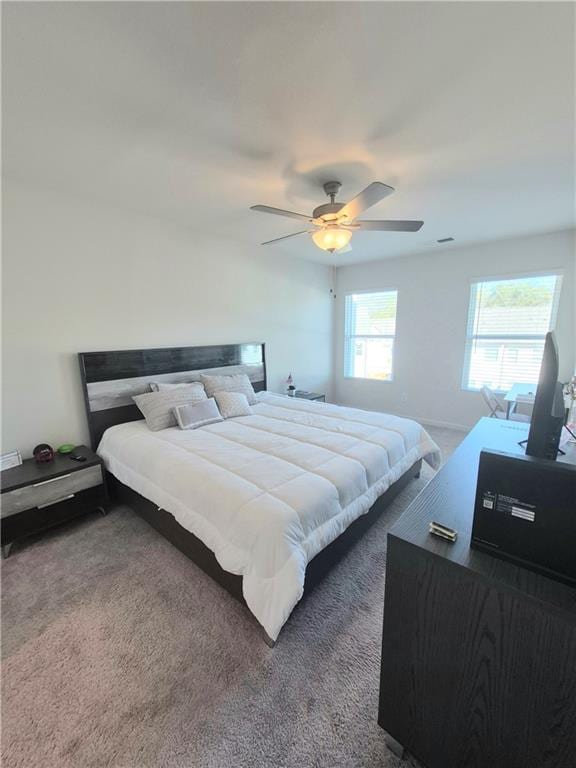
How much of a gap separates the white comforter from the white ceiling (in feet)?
6.21

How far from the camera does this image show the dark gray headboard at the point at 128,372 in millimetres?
2748

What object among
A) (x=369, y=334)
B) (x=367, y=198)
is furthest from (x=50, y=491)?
(x=369, y=334)

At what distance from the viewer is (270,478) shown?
5.98 ft

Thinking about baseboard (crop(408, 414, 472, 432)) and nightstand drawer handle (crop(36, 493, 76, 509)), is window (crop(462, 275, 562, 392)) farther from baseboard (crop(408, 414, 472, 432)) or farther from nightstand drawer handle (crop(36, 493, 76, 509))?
nightstand drawer handle (crop(36, 493, 76, 509))

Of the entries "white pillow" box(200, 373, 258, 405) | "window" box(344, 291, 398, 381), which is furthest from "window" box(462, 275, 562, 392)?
"white pillow" box(200, 373, 258, 405)

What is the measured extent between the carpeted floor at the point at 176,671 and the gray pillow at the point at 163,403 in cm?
104

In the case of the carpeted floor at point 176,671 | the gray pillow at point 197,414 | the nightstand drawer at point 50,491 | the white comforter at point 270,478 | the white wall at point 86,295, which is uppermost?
the white wall at point 86,295

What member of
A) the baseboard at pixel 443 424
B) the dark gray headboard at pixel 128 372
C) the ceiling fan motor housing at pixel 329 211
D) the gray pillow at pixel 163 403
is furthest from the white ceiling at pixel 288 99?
the baseboard at pixel 443 424

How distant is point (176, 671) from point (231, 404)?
6.67 ft

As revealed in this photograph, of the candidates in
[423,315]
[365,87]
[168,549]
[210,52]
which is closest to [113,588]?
[168,549]

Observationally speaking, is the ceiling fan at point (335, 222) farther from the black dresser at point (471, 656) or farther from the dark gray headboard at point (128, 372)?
the black dresser at point (471, 656)

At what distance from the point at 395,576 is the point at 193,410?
2.19 metres

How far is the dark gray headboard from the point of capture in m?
2.75

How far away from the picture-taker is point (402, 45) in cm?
120
